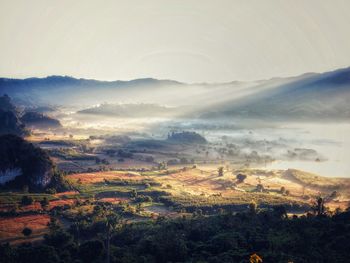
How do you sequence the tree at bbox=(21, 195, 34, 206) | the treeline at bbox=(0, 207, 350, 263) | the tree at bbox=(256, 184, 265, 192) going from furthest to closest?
1. the tree at bbox=(256, 184, 265, 192)
2. the tree at bbox=(21, 195, 34, 206)
3. the treeline at bbox=(0, 207, 350, 263)

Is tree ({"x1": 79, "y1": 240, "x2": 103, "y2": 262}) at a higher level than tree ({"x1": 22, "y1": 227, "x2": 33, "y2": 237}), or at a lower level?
higher

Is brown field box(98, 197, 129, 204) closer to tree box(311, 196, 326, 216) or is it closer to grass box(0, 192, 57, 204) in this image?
grass box(0, 192, 57, 204)

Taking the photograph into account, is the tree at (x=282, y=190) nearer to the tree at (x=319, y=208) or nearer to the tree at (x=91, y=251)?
the tree at (x=319, y=208)

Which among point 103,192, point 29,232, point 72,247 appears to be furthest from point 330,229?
point 103,192

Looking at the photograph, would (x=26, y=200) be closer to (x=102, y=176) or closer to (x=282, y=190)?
(x=102, y=176)

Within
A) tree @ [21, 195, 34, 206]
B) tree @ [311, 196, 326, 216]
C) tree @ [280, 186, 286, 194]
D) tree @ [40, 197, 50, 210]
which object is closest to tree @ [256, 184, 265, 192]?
tree @ [280, 186, 286, 194]

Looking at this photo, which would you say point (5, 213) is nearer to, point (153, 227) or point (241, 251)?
point (153, 227)

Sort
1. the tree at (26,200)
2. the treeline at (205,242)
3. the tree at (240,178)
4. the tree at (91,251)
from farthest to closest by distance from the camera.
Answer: the tree at (240,178) → the tree at (26,200) → the tree at (91,251) → the treeline at (205,242)

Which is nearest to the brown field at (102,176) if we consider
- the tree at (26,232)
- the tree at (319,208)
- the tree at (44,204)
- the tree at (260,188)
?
the tree at (44,204)
